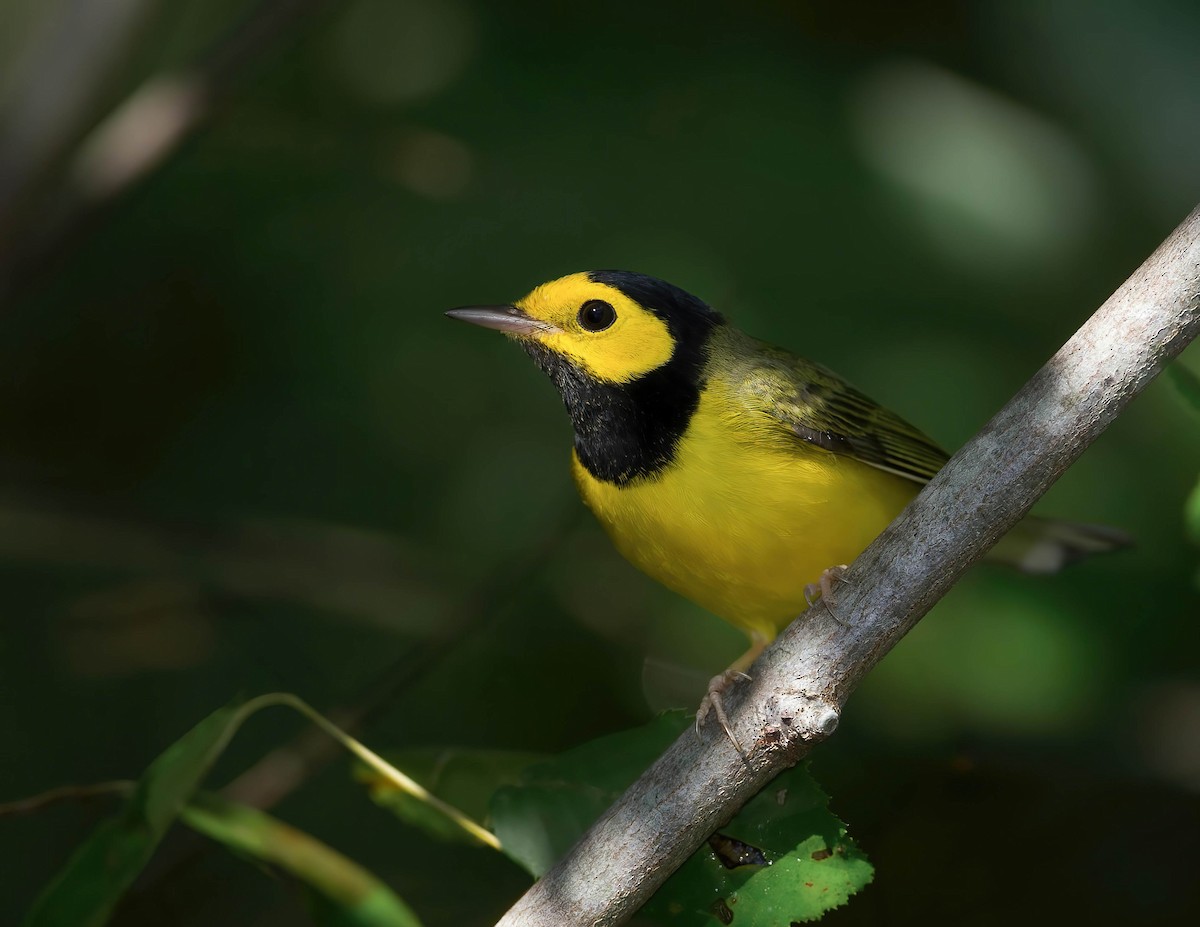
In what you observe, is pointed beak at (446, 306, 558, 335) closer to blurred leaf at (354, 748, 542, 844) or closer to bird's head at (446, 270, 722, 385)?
bird's head at (446, 270, 722, 385)

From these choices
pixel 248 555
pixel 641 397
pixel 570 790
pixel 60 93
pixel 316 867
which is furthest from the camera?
pixel 248 555

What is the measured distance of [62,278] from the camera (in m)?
4.84

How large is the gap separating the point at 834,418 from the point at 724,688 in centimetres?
77

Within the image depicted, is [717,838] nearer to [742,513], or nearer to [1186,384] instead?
[742,513]

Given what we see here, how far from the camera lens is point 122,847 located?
197 centimetres

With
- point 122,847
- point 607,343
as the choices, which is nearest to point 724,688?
point 607,343

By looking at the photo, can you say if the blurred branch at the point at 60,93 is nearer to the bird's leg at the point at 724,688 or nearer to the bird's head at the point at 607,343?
the bird's head at the point at 607,343

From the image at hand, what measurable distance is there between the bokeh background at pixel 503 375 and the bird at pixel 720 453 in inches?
18.5

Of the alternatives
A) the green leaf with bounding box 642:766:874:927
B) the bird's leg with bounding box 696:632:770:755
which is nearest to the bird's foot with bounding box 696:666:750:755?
the bird's leg with bounding box 696:632:770:755

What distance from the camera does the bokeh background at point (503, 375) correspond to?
367 centimetres

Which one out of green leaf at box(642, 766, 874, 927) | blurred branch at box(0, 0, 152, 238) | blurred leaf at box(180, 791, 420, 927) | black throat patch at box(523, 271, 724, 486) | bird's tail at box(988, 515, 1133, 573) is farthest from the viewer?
blurred branch at box(0, 0, 152, 238)

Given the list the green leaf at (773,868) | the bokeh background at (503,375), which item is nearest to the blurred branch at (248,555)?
the bokeh background at (503,375)

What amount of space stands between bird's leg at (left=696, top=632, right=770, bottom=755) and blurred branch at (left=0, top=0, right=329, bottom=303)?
7.29ft

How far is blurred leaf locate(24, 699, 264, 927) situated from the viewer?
6.39 ft
